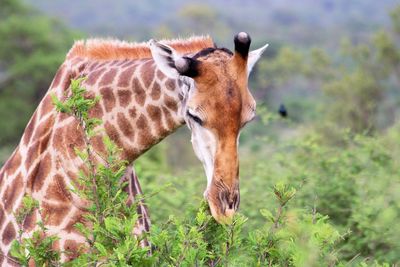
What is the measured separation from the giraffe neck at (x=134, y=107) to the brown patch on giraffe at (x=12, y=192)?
0.51m

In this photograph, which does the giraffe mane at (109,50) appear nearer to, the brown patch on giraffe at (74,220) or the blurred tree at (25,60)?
the brown patch on giraffe at (74,220)

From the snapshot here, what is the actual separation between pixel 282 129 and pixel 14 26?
1506cm

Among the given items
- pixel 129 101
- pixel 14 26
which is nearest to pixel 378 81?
pixel 14 26

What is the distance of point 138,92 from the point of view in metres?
4.29

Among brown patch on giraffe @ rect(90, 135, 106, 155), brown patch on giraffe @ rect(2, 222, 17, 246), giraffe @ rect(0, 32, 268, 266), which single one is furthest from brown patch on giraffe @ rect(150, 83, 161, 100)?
brown patch on giraffe @ rect(2, 222, 17, 246)

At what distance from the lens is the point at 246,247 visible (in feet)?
11.0

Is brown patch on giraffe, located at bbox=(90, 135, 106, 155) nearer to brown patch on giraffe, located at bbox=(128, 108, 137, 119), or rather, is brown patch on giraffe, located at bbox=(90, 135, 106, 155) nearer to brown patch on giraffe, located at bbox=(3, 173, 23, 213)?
brown patch on giraffe, located at bbox=(128, 108, 137, 119)

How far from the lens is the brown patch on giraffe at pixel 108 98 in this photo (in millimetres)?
4277

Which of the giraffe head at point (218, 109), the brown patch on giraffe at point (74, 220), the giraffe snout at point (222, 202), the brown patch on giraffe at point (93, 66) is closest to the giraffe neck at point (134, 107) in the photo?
the brown patch on giraffe at point (93, 66)

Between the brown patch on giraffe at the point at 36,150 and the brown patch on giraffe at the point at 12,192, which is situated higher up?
the brown patch on giraffe at the point at 36,150

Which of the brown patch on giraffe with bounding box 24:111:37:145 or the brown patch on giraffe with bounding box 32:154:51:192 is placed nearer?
the brown patch on giraffe with bounding box 32:154:51:192

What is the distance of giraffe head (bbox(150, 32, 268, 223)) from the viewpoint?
3674 millimetres

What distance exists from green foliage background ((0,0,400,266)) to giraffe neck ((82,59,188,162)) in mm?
318

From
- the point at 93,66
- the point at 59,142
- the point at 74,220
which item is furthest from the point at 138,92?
the point at 74,220
